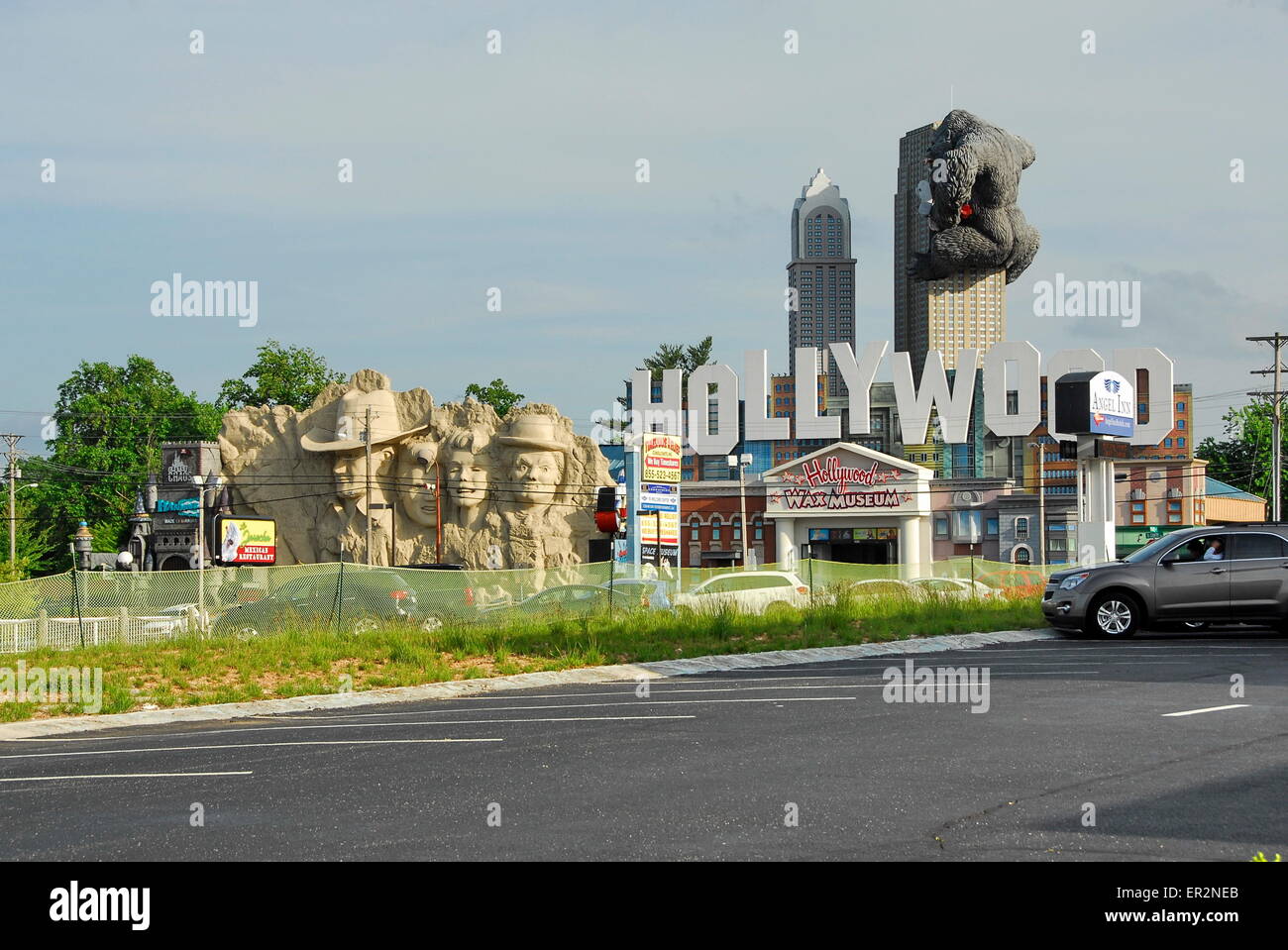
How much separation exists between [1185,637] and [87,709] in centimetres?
1642

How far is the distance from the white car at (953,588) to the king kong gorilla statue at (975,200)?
82.2 metres

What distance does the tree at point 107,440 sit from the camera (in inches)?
3834

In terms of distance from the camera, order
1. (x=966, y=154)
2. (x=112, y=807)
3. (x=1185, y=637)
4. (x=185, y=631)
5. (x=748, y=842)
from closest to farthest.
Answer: (x=748, y=842)
(x=112, y=807)
(x=1185, y=637)
(x=185, y=631)
(x=966, y=154)

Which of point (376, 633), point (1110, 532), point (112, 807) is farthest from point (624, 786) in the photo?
point (1110, 532)

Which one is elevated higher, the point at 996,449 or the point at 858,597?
the point at 996,449

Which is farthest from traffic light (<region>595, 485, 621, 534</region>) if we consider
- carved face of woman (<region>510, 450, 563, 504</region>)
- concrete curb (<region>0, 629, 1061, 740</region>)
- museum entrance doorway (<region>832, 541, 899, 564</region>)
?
museum entrance doorway (<region>832, 541, 899, 564</region>)

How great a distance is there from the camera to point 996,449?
78312 mm

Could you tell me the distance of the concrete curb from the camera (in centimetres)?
1576

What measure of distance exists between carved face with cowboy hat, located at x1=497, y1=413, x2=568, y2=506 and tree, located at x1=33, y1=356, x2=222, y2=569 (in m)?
47.1

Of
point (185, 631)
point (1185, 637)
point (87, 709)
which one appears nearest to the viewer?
point (87, 709)

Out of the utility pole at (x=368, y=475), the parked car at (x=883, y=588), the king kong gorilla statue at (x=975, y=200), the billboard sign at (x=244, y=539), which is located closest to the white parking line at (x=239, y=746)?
the parked car at (x=883, y=588)

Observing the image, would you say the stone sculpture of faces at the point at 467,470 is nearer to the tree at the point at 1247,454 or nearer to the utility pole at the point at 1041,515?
the utility pole at the point at 1041,515

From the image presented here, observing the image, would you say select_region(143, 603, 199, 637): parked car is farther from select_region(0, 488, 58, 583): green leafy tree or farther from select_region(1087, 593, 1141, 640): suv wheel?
select_region(0, 488, 58, 583): green leafy tree

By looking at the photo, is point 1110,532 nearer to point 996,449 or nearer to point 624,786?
point 624,786
